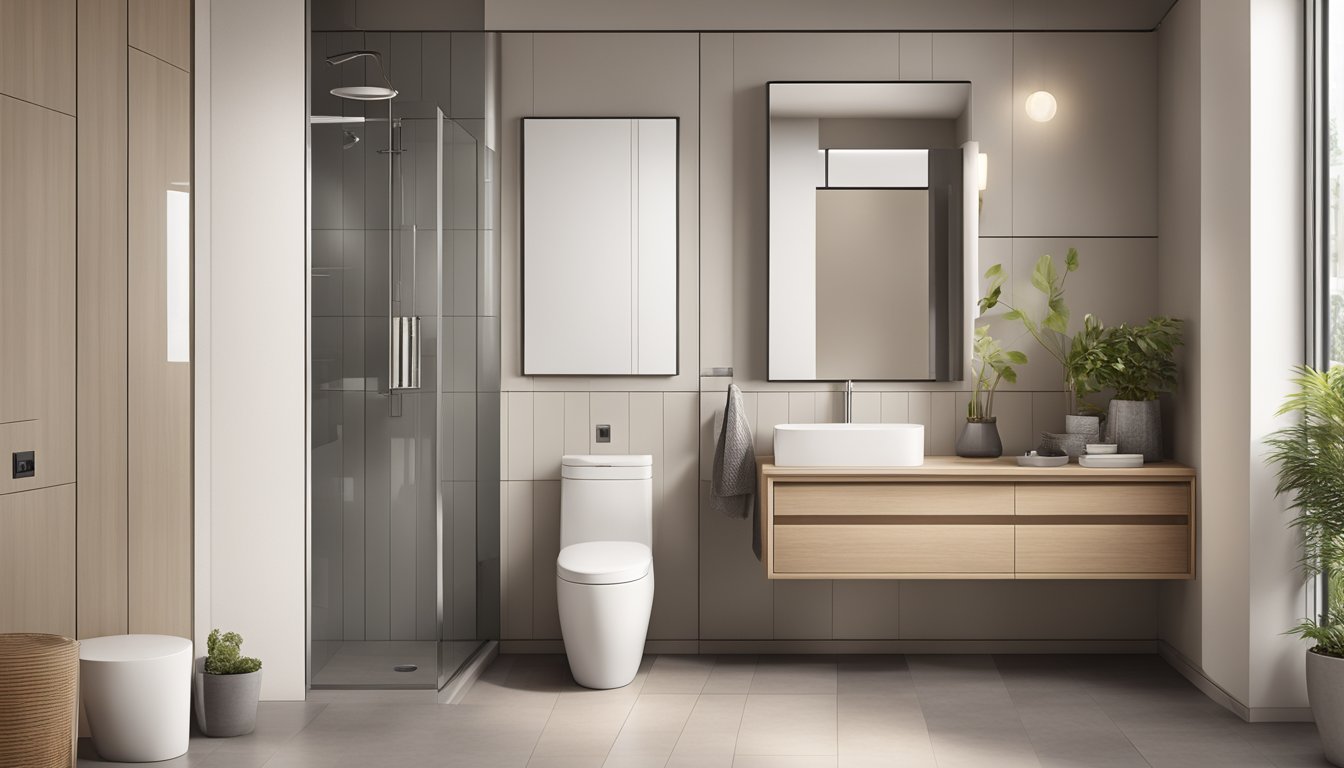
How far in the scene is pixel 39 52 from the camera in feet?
10.0

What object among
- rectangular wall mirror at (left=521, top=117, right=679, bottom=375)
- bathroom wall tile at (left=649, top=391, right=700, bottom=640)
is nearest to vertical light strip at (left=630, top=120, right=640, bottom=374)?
rectangular wall mirror at (left=521, top=117, right=679, bottom=375)

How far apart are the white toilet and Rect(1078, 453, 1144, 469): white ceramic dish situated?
1.72 meters

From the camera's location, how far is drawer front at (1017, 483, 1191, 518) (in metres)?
4.04

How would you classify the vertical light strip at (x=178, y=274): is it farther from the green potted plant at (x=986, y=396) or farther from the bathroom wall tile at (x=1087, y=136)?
the bathroom wall tile at (x=1087, y=136)

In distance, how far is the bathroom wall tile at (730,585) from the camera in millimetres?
4535

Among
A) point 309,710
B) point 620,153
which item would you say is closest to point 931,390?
point 620,153

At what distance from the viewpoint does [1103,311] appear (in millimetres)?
4508

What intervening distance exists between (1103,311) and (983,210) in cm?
66

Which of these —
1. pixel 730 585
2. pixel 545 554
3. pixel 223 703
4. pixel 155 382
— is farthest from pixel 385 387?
pixel 730 585

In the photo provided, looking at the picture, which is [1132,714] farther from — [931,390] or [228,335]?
[228,335]

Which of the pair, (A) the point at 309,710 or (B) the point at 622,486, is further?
(B) the point at 622,486

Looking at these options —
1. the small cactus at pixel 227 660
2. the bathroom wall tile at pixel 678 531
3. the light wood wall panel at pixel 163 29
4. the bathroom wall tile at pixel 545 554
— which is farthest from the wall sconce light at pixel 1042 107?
the small cactus at pixel 227 660

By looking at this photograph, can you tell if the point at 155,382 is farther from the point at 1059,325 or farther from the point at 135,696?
the point at 1059,325

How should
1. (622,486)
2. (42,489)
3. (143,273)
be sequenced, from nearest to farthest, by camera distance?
(42,489) → (143,273) → (622,486)
